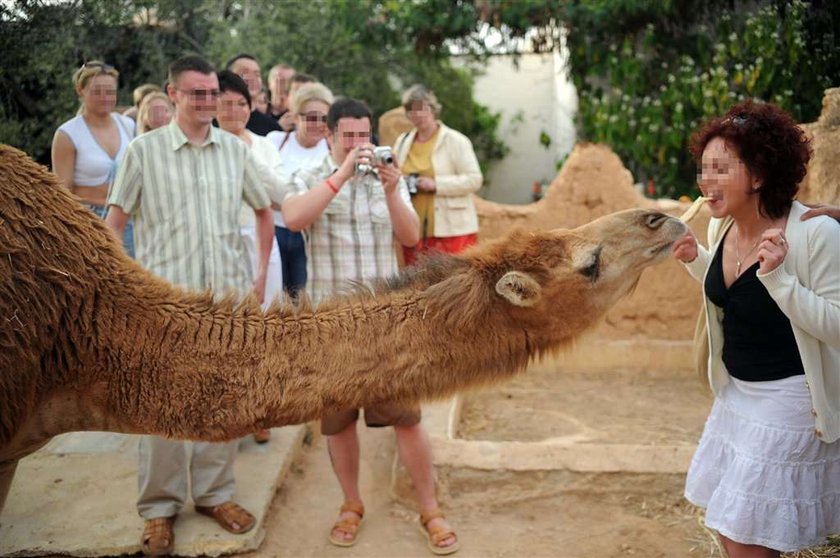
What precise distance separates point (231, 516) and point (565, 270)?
2661mm

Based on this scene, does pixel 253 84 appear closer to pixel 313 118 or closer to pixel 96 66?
pixel 313 118

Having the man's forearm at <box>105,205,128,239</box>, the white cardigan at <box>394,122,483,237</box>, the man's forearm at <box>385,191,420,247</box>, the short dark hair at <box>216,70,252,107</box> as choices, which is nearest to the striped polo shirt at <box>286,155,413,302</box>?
the man's forearm at <box>385,191,420,247</box>

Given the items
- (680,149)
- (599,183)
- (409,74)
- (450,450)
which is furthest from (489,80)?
(450,450)

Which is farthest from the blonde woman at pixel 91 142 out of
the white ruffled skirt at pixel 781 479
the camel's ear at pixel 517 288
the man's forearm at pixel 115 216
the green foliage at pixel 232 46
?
the white ruffled skirt at pixel 781 479

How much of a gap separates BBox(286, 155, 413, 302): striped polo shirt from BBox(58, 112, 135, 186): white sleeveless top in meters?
1.37

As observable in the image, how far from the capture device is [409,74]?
16094 millimetres

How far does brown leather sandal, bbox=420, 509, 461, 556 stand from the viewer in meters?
4.77

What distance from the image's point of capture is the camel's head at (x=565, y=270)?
10.7ft

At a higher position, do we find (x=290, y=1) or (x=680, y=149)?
(x=290, y=1)

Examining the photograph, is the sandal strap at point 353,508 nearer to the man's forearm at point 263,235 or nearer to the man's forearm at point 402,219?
the man's forearm at point 263,235

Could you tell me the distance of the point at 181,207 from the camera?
→ 459 centimetres

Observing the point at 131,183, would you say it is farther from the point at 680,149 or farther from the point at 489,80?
the point at 489,80

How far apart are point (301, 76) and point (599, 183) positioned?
3041 mm

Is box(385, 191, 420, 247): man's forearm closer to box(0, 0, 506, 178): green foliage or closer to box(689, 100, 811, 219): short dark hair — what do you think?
box(689, 100, 811, 219): short dark hair
